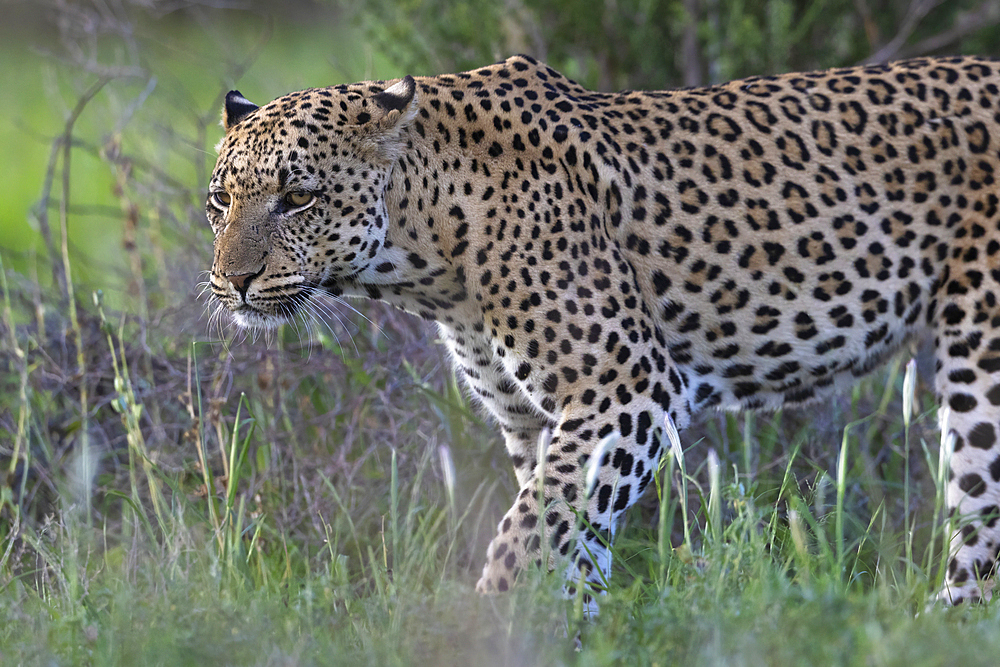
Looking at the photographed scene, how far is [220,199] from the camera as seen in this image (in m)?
4.34

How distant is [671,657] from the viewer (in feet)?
9.91

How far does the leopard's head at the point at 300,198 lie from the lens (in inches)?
164

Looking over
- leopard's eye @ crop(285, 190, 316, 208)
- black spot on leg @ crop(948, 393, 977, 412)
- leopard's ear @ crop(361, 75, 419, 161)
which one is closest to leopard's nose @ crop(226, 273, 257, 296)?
leopard's eye @ crop(285, 190, 316, 208)

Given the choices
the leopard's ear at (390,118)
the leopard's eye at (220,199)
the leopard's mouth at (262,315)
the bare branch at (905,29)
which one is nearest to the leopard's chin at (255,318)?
the leopard's mouth at (262,315)

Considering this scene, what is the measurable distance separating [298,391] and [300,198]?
6.21 ft

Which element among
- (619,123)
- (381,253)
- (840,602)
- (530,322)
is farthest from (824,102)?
(840,602)

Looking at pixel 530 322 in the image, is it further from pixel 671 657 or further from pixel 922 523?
pixel 922 523

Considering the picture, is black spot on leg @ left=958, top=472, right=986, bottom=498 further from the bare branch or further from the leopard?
the bare branch

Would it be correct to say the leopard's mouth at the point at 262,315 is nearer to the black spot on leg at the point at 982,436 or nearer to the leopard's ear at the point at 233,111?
the leopard's ear at the point at 233,111

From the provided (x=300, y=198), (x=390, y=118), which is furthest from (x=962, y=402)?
(x=300, y=198)

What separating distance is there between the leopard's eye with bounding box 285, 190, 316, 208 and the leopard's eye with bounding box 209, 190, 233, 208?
265 mm

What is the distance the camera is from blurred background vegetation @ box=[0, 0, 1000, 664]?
4.67 metres

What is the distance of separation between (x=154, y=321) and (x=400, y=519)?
198cm

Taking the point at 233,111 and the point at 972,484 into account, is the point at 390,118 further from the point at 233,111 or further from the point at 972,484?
the point at 972,484
